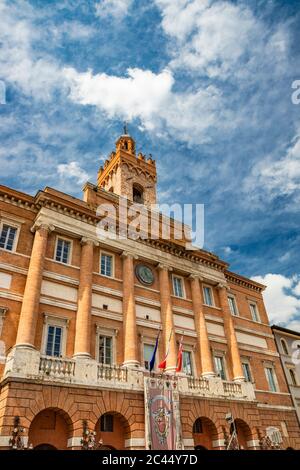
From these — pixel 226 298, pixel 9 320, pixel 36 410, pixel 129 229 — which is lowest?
pixel 36 410

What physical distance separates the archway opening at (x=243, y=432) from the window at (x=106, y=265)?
12812 mm

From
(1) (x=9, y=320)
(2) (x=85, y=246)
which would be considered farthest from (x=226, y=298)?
(1) (x=9, y=320)

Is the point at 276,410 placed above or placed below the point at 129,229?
below

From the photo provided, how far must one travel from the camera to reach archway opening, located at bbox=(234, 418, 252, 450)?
23016mm

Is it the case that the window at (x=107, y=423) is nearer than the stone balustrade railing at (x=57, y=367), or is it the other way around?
the stone balustrade railing at (x=57, y=367)

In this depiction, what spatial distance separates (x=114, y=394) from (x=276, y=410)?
15716 millimetres

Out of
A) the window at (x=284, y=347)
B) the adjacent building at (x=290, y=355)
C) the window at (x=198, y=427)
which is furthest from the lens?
the window at (x=284, y=347)

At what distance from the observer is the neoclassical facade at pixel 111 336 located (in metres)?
16.8

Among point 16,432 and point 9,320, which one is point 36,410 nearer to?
point 16,432

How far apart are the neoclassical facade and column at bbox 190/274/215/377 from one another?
8cm

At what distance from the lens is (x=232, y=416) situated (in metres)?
21.9

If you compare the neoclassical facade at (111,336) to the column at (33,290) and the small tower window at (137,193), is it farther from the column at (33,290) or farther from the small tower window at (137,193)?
the small tower window at (137,193)

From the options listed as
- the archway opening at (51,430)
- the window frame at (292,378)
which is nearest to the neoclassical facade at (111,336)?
the archway opening at (51,430)

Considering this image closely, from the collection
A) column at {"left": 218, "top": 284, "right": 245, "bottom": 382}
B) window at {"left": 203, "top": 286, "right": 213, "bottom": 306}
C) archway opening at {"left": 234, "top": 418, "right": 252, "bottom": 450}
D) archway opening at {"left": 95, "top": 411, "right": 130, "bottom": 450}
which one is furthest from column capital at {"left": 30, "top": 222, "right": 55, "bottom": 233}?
archway opening at {"left": 234, "top": 418, "right": 252, "bottom": 450}
